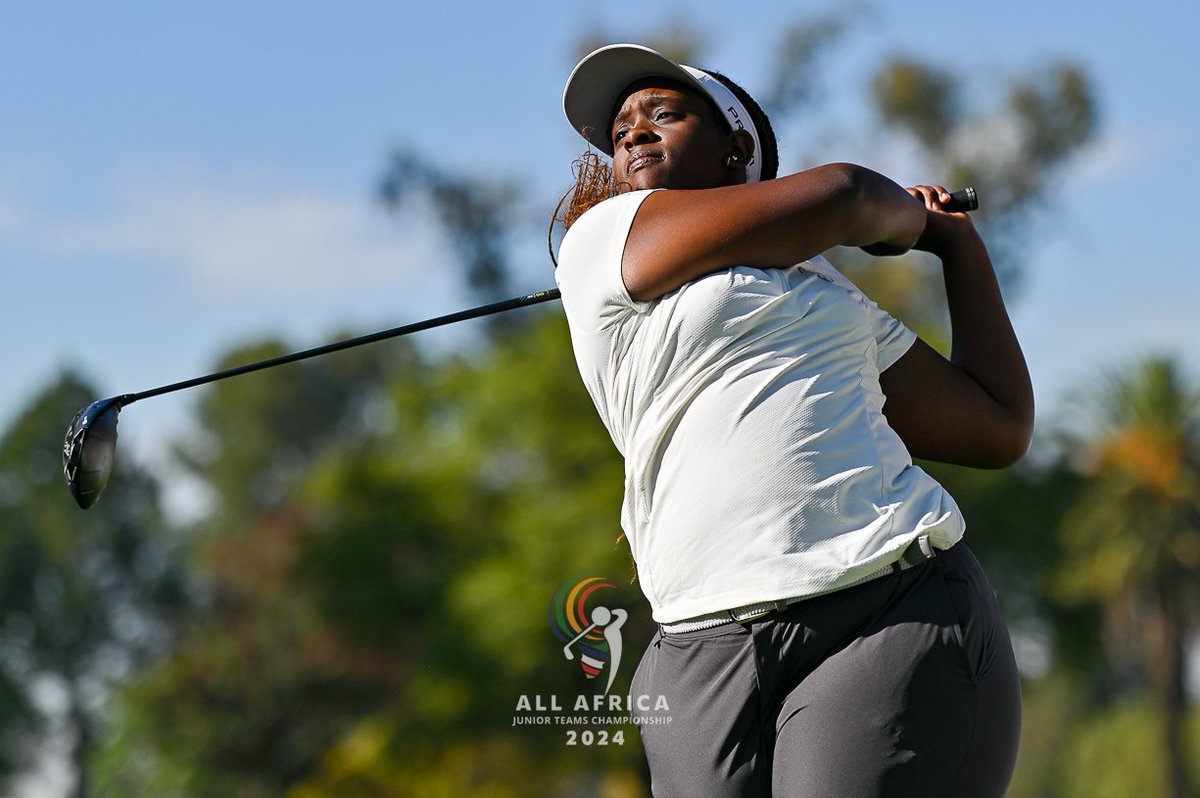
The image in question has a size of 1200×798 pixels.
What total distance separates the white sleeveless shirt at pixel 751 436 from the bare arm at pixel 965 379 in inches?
8.1

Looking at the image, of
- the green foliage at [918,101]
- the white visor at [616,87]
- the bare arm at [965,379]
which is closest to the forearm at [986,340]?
the bare arm at [965,379]

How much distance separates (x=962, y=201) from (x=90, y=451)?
5.94ft

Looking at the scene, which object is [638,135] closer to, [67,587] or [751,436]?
[751,436]

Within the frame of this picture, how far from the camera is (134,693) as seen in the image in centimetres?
3634

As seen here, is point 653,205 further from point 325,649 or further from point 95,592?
point 95,592

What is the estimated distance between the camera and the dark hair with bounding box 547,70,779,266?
271 centimetres

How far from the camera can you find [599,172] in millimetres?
2920

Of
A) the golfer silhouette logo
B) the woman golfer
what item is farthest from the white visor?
the golfer silhouette logo

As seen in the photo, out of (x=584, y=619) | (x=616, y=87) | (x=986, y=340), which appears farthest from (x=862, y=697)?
(x=584, y=619)

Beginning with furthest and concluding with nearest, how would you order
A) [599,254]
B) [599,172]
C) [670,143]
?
[599,172]
[670,143]
[599,254]

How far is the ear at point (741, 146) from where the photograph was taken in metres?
2.60

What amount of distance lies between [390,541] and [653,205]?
28637 mm

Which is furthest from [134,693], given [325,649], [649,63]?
[649,63]

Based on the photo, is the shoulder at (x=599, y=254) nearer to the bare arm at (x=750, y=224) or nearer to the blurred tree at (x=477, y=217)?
the bare arm at (x=750, y=224)
